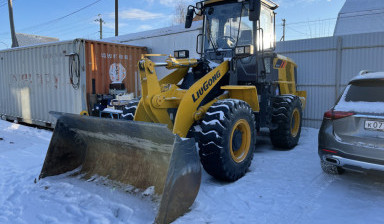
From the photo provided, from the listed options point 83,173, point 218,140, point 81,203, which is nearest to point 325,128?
point 218,140

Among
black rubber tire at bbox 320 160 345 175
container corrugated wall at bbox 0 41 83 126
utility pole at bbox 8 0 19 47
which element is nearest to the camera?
black rubber tire at bbox 320 160 345 175

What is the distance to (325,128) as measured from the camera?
13.2 feet

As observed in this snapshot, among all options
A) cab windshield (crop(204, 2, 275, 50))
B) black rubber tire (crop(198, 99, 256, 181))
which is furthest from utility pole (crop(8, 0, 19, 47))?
black rubber tire (crop(198, 99, 256, 181))

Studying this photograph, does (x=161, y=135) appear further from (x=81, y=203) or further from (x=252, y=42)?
(x=252, y=42)

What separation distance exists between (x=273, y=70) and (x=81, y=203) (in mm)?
4681

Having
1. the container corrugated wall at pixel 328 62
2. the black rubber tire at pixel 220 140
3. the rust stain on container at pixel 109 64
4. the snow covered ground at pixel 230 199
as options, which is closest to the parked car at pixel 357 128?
the snow covered ground at pixel 230 199

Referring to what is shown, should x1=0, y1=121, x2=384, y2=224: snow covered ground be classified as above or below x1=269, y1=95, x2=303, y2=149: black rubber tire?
below

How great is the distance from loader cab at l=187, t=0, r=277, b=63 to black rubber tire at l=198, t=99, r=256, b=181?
1666mm

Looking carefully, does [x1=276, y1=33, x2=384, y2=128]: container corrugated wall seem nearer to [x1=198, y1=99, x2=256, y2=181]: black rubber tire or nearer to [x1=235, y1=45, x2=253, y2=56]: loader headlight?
[x1=235, y1=45, x2=253, y2=56]: loader headlight

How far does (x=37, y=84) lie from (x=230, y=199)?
30.7 feet

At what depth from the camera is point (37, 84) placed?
10.7 metres

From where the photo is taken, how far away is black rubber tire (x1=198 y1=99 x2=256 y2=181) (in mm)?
4090

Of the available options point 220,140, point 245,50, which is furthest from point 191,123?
point 245,50

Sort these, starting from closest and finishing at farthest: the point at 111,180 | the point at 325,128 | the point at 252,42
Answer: the point at 325,128, the point at 111,180, the point at 252,42
